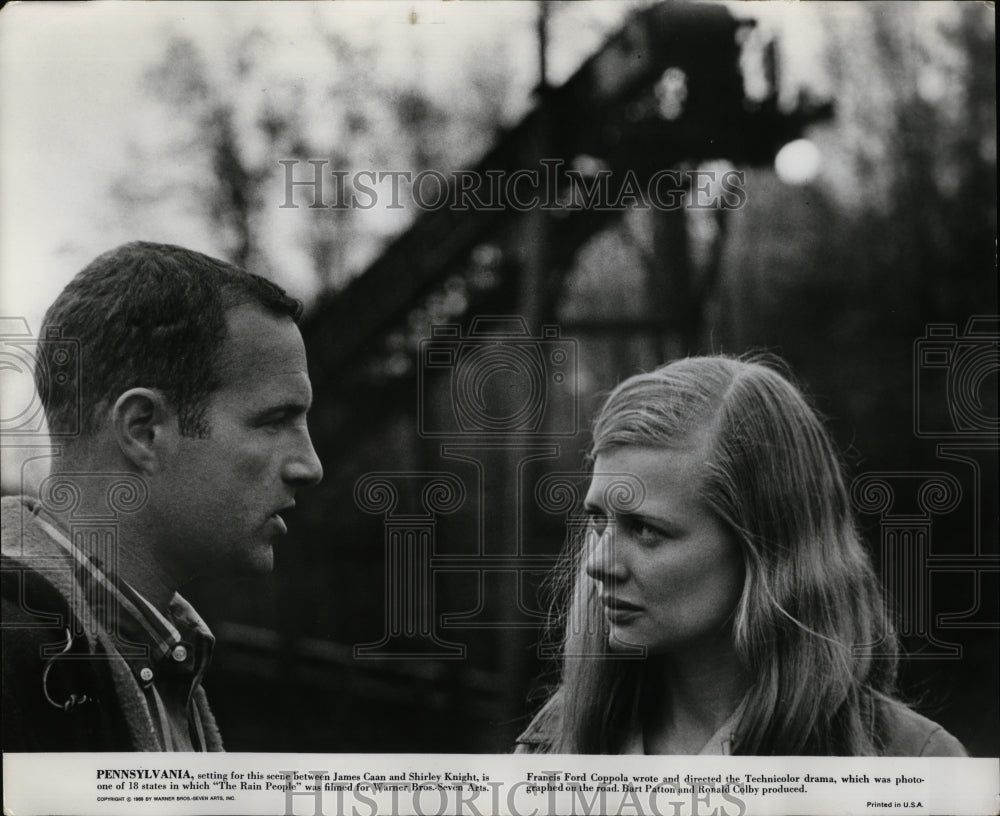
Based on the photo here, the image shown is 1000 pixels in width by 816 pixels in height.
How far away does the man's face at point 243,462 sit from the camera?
345 centimetres

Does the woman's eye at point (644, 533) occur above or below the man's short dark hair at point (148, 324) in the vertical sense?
below

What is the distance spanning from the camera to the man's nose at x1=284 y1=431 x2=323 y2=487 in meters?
3.51

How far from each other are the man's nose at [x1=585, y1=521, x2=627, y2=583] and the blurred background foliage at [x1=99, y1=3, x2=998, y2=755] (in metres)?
0.13

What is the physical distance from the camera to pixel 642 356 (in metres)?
3.53

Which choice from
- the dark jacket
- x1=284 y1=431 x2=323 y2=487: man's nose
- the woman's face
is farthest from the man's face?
the woman's face

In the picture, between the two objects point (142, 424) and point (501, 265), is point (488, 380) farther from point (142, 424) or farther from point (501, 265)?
point (142, 424)

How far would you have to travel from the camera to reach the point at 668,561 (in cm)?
342

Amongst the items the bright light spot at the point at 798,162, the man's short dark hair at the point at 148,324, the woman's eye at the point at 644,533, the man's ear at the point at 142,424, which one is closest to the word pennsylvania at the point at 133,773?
the man's ear at the point at 142,424

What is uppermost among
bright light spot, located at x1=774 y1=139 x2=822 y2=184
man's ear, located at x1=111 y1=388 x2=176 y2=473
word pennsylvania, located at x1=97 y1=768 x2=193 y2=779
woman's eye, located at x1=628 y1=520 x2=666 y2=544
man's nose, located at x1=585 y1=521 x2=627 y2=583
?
bright light spot, located at x1=774 y1=139 x2=822 y2=184

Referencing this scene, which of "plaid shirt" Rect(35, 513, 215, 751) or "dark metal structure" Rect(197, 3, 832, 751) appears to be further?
"dark metal structure" Rect(197, 3, 832, 751)

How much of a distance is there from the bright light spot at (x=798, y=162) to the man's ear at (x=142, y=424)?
2317mm

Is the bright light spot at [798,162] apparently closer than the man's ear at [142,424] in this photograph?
No

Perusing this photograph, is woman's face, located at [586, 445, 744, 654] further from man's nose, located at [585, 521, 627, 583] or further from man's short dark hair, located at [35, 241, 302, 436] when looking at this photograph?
man's short dark hair, located at [35, 241, 302, 436]

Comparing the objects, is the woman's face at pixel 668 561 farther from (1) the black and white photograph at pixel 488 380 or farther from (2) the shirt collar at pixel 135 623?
(2) the shirt collar at pixel 135 623
